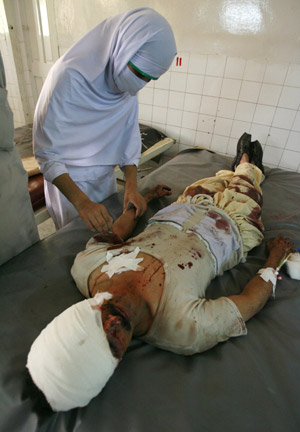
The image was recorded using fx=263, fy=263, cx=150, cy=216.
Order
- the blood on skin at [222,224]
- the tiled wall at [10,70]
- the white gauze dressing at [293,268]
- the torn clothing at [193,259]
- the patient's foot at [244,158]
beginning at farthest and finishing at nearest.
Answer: the tiled wall at [10,70] < the patient's foot at [244,158] < the blood on skin at [222,224] < the white gauze dressing at [293,268] < the torn clothing at [193,259]

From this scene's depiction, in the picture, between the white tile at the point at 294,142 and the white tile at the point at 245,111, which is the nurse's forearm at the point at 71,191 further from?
the white tile at the point at 294,142

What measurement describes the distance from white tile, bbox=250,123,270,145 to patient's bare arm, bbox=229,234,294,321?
1.61 metres

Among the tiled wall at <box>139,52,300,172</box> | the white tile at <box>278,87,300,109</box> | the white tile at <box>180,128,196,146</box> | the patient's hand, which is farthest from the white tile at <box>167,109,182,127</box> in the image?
the patient's hand

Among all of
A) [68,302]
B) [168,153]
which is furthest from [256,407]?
[168,153]

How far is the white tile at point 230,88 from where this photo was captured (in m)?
2.53

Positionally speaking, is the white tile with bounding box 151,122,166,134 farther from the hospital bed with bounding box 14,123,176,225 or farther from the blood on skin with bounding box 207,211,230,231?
the blood on skin with bounding box 207,211,230,231

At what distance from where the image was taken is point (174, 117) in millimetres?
3008

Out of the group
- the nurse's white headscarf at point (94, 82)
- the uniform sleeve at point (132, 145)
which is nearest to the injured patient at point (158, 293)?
the uniform sleeve at point (132, 145)

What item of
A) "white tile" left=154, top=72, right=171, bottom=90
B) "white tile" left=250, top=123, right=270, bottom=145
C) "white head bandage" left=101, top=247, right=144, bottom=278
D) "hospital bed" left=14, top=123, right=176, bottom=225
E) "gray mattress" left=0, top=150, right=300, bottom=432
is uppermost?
"white tile" left=154, top=72, right=171, bottom=90

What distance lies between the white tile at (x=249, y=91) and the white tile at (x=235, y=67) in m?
0.09

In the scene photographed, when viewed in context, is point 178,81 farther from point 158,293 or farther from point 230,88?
point 158,293

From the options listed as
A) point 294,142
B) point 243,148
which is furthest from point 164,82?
point 294,142

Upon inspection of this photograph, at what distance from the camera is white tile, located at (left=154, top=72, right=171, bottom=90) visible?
282 cm

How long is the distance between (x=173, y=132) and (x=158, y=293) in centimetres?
249
